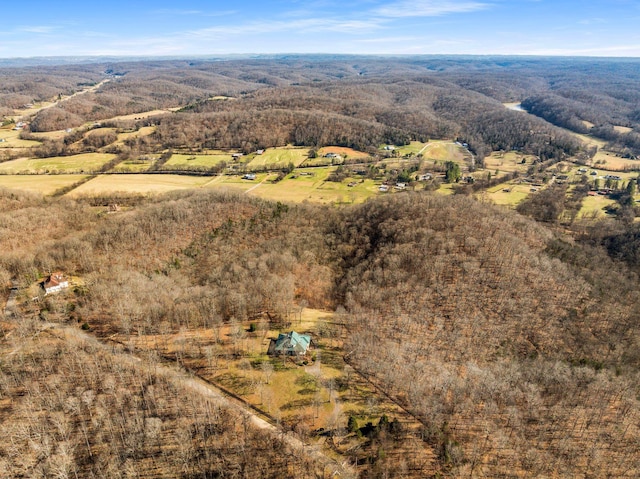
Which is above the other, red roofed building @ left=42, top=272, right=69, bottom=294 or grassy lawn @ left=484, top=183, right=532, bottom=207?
grassy lawn @ left=484, top=183, right=532, bottom=207

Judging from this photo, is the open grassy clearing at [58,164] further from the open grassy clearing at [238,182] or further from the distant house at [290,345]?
the distant house at [290,345]

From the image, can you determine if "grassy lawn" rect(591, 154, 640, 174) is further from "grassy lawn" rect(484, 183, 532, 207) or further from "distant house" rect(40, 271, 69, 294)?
"distant house" rect(40, 271, 69, 294)

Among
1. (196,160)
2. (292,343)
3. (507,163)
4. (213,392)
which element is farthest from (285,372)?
(507,163)

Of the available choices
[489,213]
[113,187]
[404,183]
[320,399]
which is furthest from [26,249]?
[404,183]

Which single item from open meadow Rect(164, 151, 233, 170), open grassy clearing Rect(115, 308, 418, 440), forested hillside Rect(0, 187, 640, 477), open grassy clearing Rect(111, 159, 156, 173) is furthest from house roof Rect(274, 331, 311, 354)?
open grassy clearing Rect(111, 159, 156, 173)

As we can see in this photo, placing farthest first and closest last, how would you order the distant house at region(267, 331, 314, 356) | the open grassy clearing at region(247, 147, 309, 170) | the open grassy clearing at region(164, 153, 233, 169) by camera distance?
the open grassy clearing at region(247, 147, 309, 170), the open grassy clearing at region(164, 153, 233, 169), the distant house at region(267, 331, 314, 356)

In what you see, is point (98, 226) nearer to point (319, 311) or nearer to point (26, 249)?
point (26, 249)
